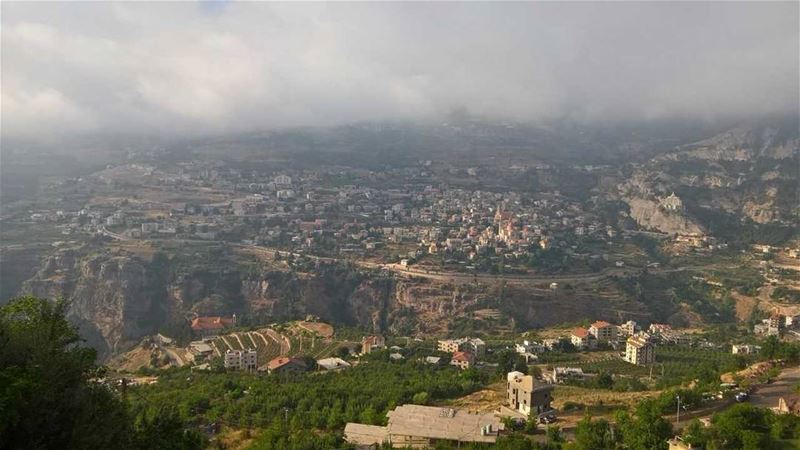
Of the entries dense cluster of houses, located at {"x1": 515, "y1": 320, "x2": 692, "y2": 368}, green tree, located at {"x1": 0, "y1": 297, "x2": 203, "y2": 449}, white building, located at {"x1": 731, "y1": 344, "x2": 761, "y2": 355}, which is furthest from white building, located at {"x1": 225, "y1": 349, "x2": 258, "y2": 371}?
white building, located at {"x1": 731, "y1": 344, "x2": 761, "y2": 355}

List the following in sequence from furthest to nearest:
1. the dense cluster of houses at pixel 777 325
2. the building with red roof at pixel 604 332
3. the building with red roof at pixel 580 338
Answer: the dense cluster of houses at pixel 777 325 < the building with red roof at pixel 604 332 < the building with red roof at pixel 580 338

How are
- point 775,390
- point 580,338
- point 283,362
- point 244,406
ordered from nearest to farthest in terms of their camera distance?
1. point 775,390
2. point 244,406
3. point 283,362
4. point 580,338

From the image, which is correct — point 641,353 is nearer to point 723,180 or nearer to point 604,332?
point 604,332

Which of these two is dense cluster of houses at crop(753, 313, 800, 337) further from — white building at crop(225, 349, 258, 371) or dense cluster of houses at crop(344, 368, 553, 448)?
white building at crop(225, 349, 258, 371)

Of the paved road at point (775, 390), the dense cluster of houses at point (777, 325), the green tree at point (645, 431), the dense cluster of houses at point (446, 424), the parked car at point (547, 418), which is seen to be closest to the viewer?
the green tree at point (645, 431)

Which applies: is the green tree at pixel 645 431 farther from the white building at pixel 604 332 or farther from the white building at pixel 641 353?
the white building at pixel 604 332

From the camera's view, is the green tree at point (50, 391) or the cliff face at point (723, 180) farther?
the cliff face at point (723, 180)

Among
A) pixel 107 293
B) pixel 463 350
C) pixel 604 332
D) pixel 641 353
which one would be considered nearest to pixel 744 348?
pixel 641 353

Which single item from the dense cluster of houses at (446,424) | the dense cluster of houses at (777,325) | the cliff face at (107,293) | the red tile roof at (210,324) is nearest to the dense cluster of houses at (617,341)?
the dense cluster of houses at (777,325)

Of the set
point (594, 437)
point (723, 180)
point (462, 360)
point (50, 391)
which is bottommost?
point (462, 360)

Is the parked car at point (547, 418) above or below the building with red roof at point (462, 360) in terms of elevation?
above

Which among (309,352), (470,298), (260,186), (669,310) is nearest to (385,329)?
(470,298)

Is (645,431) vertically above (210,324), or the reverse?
(645,431)

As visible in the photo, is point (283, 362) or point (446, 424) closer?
point (446, 424)
